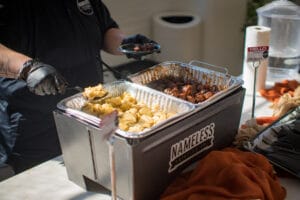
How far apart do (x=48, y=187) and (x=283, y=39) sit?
4.52 feet

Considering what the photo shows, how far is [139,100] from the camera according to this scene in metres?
1.07

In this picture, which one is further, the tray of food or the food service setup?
the tray of food

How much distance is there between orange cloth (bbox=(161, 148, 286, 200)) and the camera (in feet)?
2.69

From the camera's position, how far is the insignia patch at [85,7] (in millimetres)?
1409

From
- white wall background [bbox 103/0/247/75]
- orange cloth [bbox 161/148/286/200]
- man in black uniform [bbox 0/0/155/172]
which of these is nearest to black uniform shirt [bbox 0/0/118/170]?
man in black uniform [bbox 0/0/155/172]

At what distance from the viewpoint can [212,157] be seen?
886mm

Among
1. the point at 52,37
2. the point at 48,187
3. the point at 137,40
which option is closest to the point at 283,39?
the point at 137,40

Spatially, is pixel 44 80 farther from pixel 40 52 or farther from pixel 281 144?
pixel 281 144

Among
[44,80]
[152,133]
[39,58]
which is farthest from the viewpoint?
[39,58]

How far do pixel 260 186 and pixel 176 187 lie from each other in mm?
203

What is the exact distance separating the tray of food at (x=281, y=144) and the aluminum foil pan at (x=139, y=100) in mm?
273

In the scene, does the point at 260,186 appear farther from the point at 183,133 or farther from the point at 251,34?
the point at 251,34

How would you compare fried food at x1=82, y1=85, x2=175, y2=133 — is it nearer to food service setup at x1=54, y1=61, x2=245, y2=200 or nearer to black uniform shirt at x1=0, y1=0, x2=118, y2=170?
food service setup at x1=54, y1=61, x2=245, y2=200

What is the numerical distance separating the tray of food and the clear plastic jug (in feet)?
2.05
